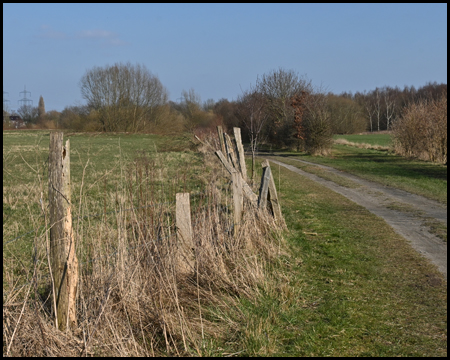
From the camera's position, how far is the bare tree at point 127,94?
164ft

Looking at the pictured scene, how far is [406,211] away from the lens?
1066cm

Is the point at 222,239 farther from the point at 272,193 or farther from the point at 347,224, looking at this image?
the point at 347,224

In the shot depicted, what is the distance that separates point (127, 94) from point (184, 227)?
171 feet

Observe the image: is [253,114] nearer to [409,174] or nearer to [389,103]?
[409,174]

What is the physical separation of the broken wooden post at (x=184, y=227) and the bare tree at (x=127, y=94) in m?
41.5

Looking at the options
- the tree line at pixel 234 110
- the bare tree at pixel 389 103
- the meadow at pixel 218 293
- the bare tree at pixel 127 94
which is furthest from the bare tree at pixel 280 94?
the bare tree at pixel 389 103

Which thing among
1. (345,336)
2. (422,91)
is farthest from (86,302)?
(422,91)

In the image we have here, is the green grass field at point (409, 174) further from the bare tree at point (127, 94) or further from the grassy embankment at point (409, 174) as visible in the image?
the bare tree at point (127, 94)

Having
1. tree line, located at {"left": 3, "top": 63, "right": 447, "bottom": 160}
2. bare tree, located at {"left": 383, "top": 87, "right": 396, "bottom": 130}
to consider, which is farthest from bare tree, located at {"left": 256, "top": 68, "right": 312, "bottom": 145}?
bare tree, located at {"left": 383, "top": 87, "right": 396, "bottom": 130}

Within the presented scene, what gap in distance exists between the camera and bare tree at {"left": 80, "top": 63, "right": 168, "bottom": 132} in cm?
5000

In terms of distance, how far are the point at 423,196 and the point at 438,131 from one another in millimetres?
11693

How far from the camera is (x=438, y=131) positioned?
899 inches

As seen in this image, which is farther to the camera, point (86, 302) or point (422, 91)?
point (422, 91)

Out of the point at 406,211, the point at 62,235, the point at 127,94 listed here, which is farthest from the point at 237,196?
the point at 127,94
